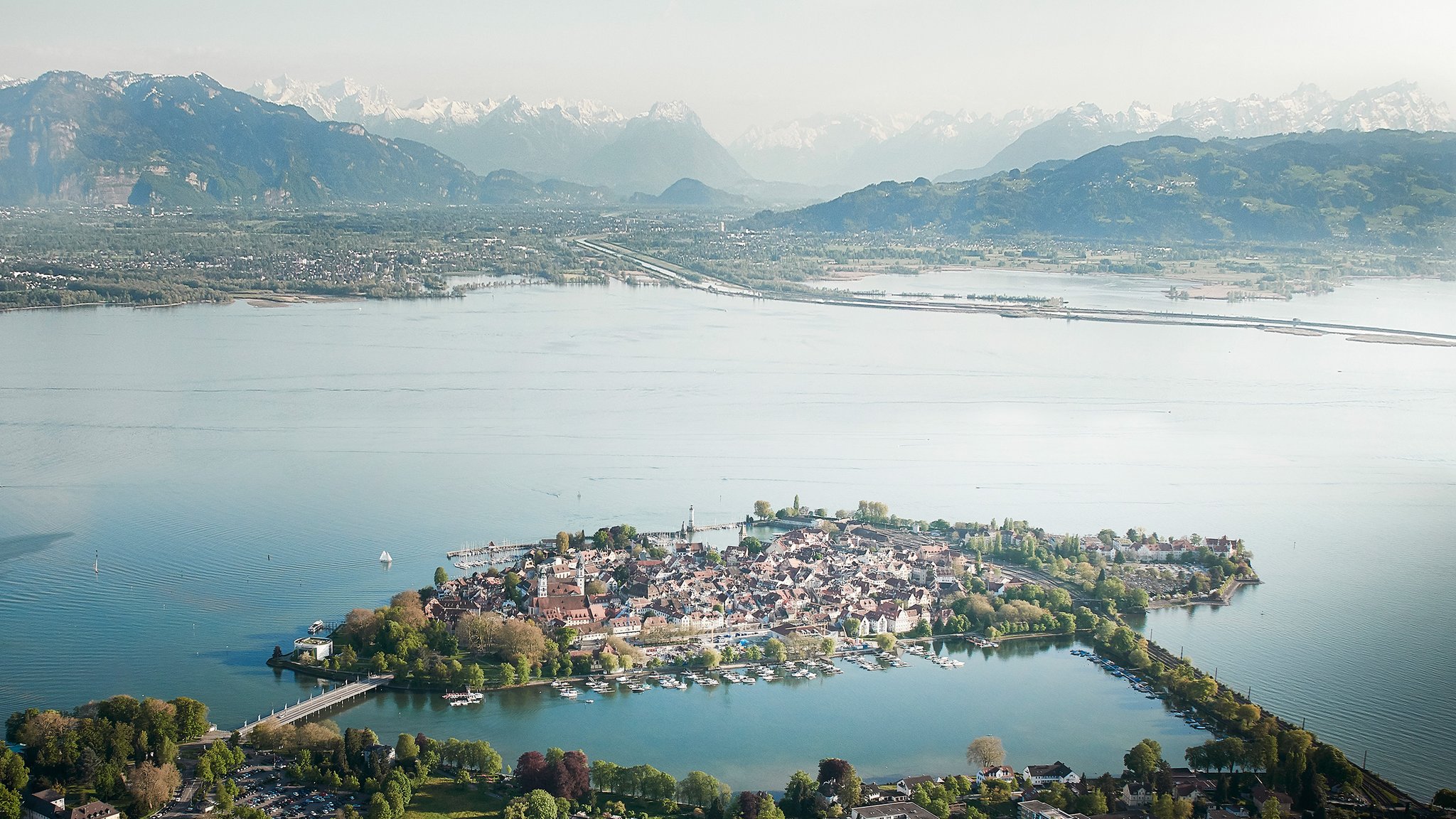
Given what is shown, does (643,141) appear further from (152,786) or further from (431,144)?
(152,786)

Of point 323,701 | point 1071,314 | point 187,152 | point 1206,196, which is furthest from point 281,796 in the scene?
point 187,152

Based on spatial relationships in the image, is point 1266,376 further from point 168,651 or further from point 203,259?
point 203,259

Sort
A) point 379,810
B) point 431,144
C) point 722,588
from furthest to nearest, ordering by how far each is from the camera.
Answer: point 431,144 → point 722,588 → point 379,810

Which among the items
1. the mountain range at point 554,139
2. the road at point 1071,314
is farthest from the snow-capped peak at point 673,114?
the road at point 1071,314

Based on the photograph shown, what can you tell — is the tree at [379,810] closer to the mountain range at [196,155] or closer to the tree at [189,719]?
the tree at [189,719]

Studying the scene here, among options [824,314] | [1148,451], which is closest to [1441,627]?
[1148,451]

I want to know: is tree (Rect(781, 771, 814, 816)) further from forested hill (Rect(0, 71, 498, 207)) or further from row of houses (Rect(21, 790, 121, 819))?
forested hill (Rect(0, 71, 498, 207))
